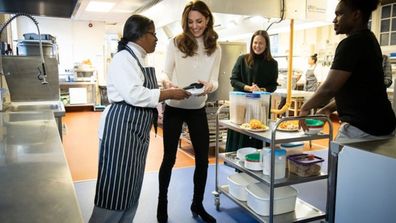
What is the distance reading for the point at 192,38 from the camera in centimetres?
212

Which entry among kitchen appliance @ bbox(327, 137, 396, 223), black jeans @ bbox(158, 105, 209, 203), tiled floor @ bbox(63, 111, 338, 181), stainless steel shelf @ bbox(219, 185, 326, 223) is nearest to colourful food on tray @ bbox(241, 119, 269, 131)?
black jeans @ bbox(158, 105, 209, 203)

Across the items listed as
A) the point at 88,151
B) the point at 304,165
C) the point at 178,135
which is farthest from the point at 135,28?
the point at 88,151

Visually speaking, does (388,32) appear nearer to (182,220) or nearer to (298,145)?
(298,145)

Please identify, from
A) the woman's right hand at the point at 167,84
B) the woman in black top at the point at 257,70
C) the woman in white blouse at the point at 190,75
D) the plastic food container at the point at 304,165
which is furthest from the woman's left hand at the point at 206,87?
the woman in black top at the point at 257,70

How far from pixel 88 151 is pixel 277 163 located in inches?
122

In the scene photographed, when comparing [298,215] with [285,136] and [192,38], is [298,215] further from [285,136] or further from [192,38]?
[192,38]

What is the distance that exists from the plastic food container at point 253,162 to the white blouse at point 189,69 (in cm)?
49

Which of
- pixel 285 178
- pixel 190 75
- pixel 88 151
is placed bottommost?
pixel 88 151

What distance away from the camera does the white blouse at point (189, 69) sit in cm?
215

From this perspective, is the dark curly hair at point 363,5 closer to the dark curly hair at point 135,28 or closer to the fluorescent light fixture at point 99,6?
the dark curly hair at point 135,28

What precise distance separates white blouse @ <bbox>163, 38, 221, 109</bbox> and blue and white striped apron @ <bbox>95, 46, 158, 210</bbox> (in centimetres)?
55

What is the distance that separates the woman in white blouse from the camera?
2.11 metres

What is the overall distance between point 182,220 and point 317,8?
8.70 feet

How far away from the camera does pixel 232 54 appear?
455cm
